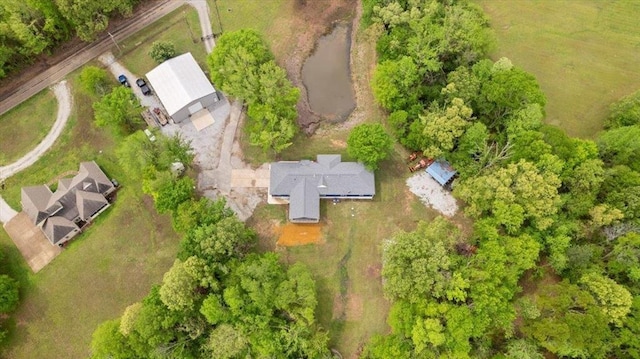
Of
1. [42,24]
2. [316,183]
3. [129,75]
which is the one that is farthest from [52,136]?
[316,183]

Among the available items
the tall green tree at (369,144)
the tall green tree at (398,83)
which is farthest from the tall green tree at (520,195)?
the tall green tree at (398,83)

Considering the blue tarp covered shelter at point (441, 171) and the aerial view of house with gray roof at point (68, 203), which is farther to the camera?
the blue tarp covered shelter at point (441, 171)

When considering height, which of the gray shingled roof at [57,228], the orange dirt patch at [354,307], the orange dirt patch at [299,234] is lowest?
the orange dirt patch at [354,307]

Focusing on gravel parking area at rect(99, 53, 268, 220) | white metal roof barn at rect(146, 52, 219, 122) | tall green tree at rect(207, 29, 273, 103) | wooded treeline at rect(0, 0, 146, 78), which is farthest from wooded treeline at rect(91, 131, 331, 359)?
wooded treeline at rect(0, 0, 146, 78)

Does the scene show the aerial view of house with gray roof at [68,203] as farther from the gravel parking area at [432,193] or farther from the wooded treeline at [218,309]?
the gravel parking area at [432,193]

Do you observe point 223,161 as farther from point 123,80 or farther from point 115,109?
point 123,80

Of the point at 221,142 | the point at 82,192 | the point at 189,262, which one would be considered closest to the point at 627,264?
the point at 189,262

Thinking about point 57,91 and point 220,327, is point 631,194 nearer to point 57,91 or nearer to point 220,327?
point 220,327
